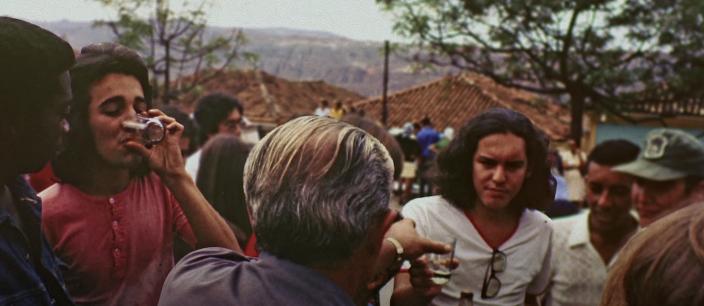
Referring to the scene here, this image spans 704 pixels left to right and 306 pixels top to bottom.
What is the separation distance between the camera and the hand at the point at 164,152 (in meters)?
2.03

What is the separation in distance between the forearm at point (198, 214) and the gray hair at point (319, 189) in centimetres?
61

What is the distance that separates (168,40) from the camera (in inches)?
628

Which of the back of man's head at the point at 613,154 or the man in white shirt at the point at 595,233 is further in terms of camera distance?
the back of man's head at the point at 613,154

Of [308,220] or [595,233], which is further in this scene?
[595,233]

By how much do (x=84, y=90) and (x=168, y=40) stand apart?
47.6 feet

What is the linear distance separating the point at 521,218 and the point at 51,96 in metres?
1.90

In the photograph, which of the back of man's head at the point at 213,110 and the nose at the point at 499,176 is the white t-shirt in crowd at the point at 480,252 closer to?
the nose at the point at 499,176

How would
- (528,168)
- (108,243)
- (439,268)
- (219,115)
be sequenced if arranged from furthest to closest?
1. (219,115)
2. (528,168)
3. (439,268)
4. (108,243)

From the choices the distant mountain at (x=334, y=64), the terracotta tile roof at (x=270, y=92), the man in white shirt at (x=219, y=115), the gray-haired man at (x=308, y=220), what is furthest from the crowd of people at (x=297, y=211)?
the distant mountain at (x=334, y=64)

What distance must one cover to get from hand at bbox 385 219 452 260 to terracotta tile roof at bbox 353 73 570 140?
30786mm

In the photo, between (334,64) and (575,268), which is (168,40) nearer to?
(575,268)

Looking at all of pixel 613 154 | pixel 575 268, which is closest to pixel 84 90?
pixel 575 268

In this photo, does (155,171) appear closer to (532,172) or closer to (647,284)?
(647,284)

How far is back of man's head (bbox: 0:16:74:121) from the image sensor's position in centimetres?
156
